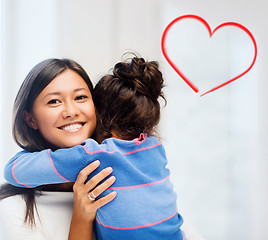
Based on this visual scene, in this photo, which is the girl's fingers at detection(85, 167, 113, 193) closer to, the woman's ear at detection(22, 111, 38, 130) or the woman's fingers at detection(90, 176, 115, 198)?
the woman's fingers at detection(90, 176, 115, 198)

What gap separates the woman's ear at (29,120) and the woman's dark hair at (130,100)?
19 cm

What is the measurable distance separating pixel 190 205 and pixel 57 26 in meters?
0.98

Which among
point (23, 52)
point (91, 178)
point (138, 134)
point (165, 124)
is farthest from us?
point (165, 124)

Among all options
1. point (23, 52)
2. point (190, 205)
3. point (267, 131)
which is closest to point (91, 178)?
point (23, 52)

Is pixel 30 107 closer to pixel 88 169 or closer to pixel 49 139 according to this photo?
pixel 49 139

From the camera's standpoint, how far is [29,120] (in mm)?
1046

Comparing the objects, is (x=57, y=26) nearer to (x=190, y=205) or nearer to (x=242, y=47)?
(x=242, y=47)

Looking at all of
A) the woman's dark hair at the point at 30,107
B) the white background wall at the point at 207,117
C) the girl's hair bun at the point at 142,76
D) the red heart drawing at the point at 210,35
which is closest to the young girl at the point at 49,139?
the woman's dark hair at the point at 30,107

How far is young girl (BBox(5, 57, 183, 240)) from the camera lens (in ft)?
2.89

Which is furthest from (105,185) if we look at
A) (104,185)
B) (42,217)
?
(42,217)

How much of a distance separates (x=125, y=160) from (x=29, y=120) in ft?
1.13

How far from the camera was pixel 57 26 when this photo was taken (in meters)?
1.31

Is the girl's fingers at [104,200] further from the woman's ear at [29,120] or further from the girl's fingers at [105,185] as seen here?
the woman's ear at [29,120]

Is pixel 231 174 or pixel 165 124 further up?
pixel 165 124
